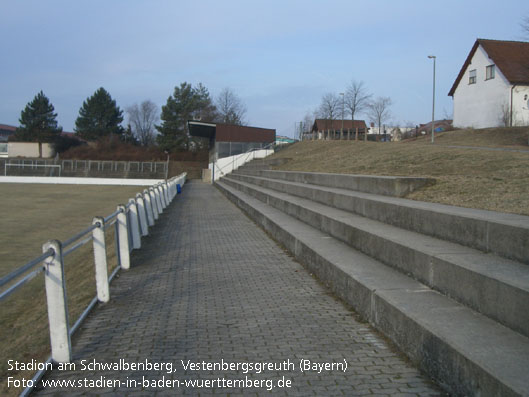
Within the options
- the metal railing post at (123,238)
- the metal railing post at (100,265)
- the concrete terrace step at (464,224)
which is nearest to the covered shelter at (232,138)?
the metal railing post at (123,238)

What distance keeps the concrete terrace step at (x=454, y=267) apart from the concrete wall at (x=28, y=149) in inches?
3237

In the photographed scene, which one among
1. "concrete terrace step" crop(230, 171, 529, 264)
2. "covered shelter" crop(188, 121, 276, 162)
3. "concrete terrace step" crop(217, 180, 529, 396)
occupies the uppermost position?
"covered shelter" crop(188, 121, 276, 162)

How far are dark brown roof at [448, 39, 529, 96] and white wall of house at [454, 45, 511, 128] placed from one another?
0.38 meters

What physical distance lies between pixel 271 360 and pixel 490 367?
1660 millimetres

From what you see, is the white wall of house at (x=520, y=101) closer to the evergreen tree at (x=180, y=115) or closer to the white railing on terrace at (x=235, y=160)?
the white railing on terrace at (x=235, y=160)

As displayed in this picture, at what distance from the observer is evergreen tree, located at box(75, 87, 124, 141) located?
81250 mm

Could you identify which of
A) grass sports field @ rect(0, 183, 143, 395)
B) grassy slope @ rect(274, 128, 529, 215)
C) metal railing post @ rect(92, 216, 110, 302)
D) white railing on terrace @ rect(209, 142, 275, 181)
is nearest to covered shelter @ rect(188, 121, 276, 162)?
white railing on terrace @ rect(209, 142, 275, 181)

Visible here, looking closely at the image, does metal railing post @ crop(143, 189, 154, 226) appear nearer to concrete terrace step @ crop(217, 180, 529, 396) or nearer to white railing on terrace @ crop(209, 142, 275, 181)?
concrete terrace step @ crop(217, 180, 529, 396)

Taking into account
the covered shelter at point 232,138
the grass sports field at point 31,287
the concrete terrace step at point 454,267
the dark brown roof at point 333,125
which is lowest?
the grass sports field at point 31,287

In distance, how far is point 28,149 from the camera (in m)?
78.4

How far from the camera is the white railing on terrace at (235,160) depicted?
126ft

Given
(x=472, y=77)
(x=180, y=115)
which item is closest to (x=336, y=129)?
(x=180, y=115)

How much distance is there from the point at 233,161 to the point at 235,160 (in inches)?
9.2

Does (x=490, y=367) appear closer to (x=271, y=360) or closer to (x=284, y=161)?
(x=271, y=360)
